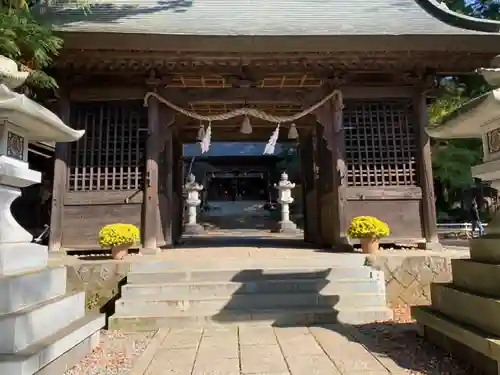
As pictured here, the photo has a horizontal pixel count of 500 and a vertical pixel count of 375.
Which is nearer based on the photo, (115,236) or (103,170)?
(115,236)

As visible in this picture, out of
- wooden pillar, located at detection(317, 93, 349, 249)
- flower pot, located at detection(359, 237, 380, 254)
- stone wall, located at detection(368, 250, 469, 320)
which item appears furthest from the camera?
wooden pillar, located at detection(317, 93, 349, 249)

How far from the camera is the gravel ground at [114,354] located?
3.44m

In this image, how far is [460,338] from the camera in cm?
324

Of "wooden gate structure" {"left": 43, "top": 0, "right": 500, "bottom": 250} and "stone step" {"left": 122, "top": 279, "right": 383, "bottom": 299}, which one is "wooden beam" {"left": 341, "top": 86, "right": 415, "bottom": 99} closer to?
"wooden gate structure" {"left": 43, "top": 0, "right": 500, "bottom": 250}

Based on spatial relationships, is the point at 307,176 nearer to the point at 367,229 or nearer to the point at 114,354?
the point at 367,229

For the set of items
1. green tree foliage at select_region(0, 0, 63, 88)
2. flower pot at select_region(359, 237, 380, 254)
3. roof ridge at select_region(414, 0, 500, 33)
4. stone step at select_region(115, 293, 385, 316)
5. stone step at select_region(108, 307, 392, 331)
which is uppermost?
roof ridge at select_region(414, 0, 500, 33)

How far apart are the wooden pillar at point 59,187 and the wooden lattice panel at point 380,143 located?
5.35 metres

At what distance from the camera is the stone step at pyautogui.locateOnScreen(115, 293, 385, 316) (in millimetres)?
5199

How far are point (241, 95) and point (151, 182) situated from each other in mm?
2443

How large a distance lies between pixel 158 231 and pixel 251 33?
4087mm

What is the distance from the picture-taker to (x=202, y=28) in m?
7.59

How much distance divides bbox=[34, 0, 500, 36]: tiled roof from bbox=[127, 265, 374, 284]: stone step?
3.94 m

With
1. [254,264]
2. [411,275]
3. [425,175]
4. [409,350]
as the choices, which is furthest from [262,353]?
Result: [425,175]

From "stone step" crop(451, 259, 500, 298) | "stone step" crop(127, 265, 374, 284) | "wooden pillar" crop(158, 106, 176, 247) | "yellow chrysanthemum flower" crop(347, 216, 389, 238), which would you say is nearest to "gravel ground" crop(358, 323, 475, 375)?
"stone step" crop(451, 259, 500, 298)
